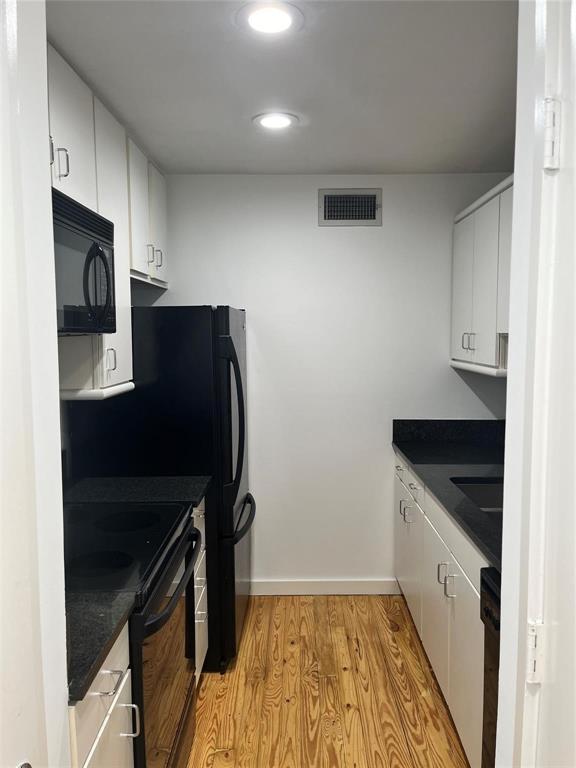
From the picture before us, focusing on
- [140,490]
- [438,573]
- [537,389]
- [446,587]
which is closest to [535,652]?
[537,389]

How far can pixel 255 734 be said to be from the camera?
8.00 ft

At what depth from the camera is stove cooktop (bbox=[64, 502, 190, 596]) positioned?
5.68ft

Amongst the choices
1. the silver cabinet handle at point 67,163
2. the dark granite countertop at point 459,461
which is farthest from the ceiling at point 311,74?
the dark granite countertop at point 459,461

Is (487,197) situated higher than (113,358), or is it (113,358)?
(487,197)

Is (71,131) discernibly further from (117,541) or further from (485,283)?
(485,283)

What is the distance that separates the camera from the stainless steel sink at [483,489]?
2824mm

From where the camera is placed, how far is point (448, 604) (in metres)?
2.35

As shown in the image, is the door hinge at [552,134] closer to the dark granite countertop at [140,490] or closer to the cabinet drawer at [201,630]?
the dark granite countertop at [140,490]

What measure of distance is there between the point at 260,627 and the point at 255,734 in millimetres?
Answer: 892

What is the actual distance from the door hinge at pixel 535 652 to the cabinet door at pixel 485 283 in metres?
1.93

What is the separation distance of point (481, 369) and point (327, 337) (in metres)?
0.97

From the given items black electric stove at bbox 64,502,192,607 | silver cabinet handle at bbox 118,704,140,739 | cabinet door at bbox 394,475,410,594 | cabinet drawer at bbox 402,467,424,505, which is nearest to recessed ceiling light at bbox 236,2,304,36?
black electric stove at bbox 64,502,192,607

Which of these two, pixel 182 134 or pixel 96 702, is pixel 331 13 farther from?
pixel 96 702

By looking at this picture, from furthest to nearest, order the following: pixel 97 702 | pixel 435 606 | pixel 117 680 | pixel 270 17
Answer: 1. pixel 435 606
2. pixel 270 17
3. pixel 117 680
4. pixel 97 702
